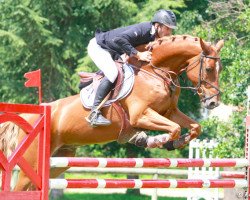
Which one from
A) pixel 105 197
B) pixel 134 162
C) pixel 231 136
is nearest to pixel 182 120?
pixel 134 162

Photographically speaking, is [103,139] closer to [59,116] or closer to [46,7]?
[59,116]

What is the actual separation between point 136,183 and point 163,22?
1.61 meters

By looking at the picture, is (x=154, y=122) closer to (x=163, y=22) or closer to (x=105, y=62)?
(x=105, y=62)

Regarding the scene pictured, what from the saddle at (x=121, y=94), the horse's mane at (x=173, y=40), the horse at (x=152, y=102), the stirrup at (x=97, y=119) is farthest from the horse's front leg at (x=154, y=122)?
the horse's mane at (x=173, y=40)

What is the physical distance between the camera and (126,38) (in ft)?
23.6

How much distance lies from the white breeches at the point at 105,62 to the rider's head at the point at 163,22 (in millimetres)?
533

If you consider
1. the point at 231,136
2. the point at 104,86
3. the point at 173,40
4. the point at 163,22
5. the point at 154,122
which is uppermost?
the point at 163,22

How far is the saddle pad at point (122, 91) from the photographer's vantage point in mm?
7304

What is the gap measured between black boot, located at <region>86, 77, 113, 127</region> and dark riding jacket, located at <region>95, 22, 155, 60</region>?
0.32m

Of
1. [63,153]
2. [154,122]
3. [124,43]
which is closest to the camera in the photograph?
[154,122]

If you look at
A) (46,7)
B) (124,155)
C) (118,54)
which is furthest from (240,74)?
(124,155)

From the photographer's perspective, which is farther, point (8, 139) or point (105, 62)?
point (8, 139)

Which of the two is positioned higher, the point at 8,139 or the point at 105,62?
the point at 105,62

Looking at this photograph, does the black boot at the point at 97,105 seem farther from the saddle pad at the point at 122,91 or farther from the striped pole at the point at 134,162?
the striped pole at the point at 134,162
